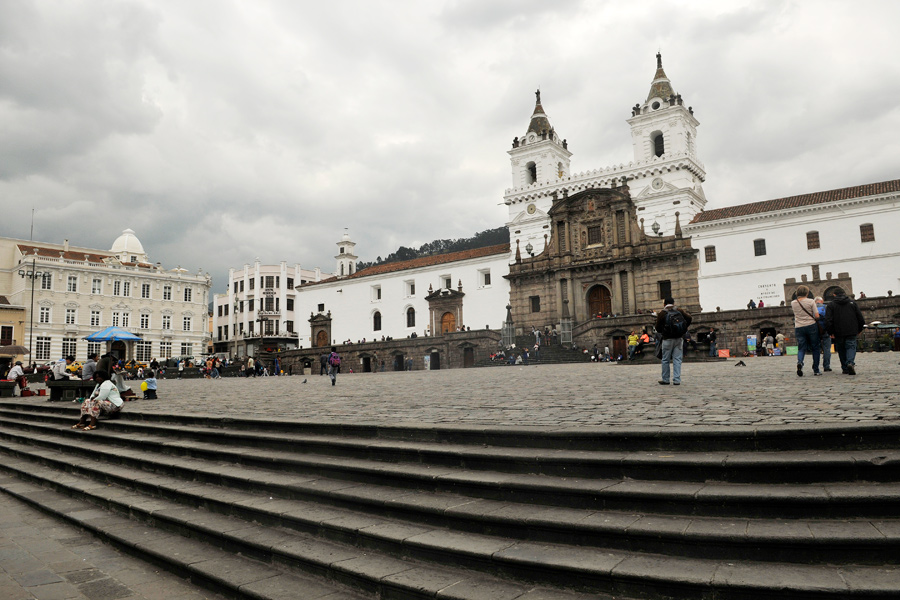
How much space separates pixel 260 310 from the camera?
69.1 meters

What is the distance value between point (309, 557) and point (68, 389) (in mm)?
12649

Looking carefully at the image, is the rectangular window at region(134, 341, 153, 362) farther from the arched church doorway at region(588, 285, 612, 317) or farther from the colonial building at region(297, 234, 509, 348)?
the arched church doorway at region(588, 285, 612, 317)

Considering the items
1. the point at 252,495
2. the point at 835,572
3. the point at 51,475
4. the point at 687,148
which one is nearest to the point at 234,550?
the point at 252,495

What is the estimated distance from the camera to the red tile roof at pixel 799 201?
3225 centimetres

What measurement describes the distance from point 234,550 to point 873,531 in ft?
15.5

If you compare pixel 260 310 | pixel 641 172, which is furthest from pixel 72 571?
pixel 260 310

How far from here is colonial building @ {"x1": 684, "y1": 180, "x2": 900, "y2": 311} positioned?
31734mm

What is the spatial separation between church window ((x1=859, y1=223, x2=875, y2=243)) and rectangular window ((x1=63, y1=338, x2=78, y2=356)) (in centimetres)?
6341

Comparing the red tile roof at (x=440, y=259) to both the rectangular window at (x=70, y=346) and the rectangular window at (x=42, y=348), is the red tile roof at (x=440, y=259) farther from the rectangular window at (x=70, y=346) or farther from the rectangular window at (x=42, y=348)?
the rectangular window at (x=42, y=348)

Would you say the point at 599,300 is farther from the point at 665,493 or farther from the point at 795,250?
the point at 665,493

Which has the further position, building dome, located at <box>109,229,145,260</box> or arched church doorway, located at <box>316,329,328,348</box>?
A: building dome, located at <box>109,229,145,260</box>

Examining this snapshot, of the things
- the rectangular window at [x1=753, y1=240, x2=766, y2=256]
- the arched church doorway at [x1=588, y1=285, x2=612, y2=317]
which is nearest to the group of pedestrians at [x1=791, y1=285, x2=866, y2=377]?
the rectangular window at [x1=753, y1=240, x2=766, y2=256]

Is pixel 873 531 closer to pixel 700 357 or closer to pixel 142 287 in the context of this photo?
pixel 700 357

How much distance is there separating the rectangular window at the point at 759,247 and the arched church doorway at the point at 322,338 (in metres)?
38.0
